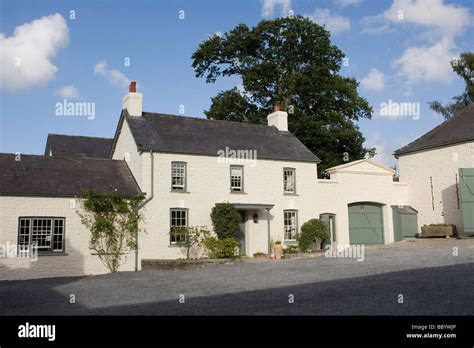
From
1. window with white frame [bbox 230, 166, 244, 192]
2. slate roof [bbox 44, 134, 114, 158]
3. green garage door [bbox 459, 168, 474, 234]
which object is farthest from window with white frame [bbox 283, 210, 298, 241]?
slate roof [bbox 44, 134, 114, 158]

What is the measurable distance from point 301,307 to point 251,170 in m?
15.1

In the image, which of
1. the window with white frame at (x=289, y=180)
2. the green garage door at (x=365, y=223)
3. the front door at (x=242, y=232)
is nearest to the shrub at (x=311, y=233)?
the window with white frame at (x=289, y=180)

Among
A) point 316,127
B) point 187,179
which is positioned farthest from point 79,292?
point 316,127

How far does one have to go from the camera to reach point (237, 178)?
24.0m

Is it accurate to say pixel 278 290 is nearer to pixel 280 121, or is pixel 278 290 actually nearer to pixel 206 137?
pixel 206 137

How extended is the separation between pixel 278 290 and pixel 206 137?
1363cm

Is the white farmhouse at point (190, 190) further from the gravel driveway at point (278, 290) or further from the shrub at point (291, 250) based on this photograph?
the gravel driveway at point (278, 290)

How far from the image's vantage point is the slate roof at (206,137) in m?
22.7

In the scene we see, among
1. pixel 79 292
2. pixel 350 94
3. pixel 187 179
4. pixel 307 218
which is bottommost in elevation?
pixel 79 292

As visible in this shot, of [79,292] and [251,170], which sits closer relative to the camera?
[79,292]

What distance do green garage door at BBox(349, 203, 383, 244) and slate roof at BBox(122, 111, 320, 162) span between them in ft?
13.5

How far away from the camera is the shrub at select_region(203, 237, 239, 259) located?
2127cm

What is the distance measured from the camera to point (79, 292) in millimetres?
13570
